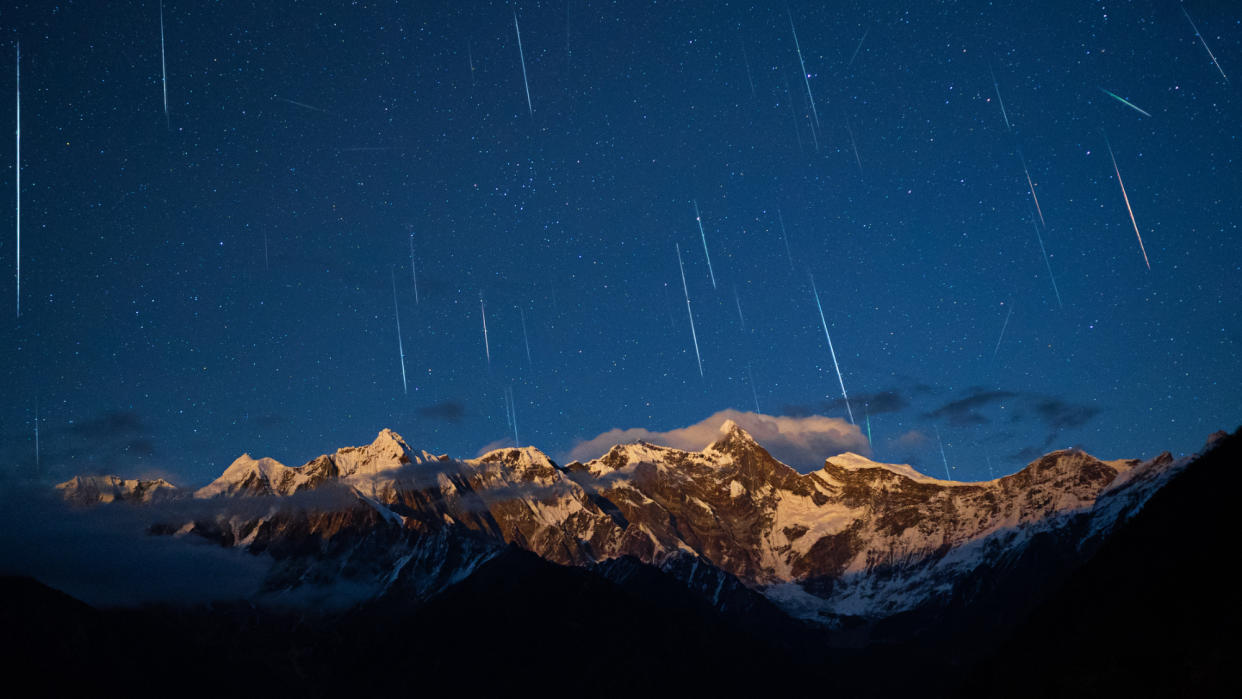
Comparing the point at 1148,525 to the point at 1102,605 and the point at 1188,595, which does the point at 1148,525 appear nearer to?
the point at 1102,605

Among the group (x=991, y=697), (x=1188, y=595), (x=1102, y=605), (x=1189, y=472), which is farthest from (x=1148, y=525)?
(x=1188, y=595)

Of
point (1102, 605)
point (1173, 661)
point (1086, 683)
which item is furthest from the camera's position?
point (1102, 605)

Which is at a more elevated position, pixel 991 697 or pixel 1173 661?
pixel 1173 661

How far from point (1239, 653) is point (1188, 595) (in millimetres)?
15228

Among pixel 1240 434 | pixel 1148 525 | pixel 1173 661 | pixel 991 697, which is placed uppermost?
pixel 1240 434

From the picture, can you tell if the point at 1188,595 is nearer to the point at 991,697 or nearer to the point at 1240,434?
the point at 991,697

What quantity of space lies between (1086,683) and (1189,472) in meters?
59.7

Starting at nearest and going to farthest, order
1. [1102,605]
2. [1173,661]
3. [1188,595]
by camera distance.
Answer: [1173,661] < [1188,595] < [1102,605]

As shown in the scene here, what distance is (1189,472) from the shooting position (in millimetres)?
130500

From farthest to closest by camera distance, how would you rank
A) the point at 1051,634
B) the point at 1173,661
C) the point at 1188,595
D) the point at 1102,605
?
the point at 1051,634 → the point at 1102,605 → the point at 1188,595 → the point at 1173,661

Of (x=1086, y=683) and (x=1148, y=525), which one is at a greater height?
(x=1148, y=525)

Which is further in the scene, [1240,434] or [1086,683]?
[1240,434]

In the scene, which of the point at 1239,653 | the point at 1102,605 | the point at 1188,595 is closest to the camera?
the point at 1239,653

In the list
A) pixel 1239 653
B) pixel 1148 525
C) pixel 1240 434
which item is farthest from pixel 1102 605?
pixel 1239 653
